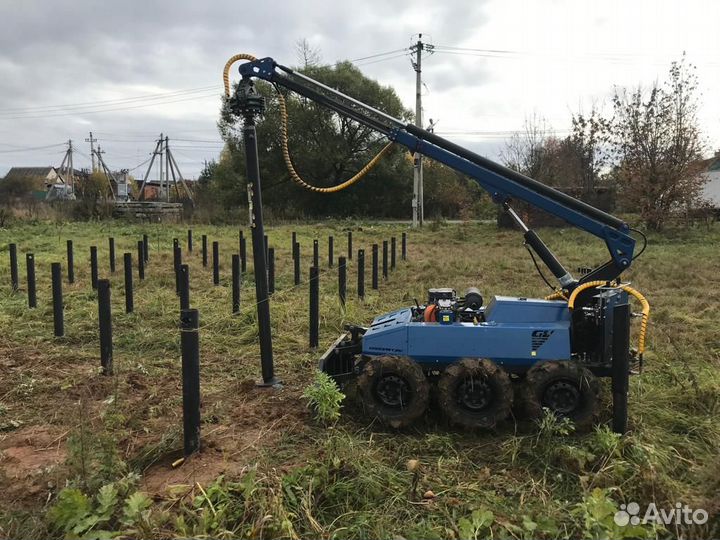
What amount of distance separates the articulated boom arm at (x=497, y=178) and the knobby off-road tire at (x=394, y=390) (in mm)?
1486

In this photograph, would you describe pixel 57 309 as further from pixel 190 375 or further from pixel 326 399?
pixel 326 399

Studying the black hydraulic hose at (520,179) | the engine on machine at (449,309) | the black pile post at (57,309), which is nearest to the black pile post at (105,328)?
the black pile post at (57,309)

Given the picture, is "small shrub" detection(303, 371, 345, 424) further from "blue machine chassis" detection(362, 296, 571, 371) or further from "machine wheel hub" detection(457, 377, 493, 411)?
"machine wheel hub" detection(457, 377, 493, 411)

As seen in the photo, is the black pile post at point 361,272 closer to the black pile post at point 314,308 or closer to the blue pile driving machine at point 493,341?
the black pile post at point 314,308

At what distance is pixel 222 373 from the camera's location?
5324 millimetres

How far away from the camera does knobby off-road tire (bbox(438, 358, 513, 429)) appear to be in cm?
380

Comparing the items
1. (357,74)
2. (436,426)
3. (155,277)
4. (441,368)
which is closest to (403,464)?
(436,426)

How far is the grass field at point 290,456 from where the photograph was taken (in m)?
2.79

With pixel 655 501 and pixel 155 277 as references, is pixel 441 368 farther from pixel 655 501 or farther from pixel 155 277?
pixel 155 277

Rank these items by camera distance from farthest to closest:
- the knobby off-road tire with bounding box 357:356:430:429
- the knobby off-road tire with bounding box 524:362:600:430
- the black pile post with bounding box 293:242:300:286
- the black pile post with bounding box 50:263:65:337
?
the black pile post with bounding box 293:242:300:286, the black pile post with bounding box 50:263:65:337, the knobby off-road tire with bounding box 357:356:430:429, the knobby off-road tire with bounding box 524:362:600:430

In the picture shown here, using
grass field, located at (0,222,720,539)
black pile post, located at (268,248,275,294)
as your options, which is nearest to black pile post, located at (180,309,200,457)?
grass field, located at (0,222,720,539)

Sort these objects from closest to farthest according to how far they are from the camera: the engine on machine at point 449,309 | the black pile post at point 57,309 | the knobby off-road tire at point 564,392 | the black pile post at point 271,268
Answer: the knobby off-road tire at point 564,392
the engine on machine at point 449,309
the black pile post at point 57,309
the black pile post at point 271,268

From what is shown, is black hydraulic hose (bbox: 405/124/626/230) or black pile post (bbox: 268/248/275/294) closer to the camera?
black hydraulic hose (bbox: 405/124/626/230)

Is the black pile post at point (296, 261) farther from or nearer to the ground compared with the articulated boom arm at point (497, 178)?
nearer to the ground
